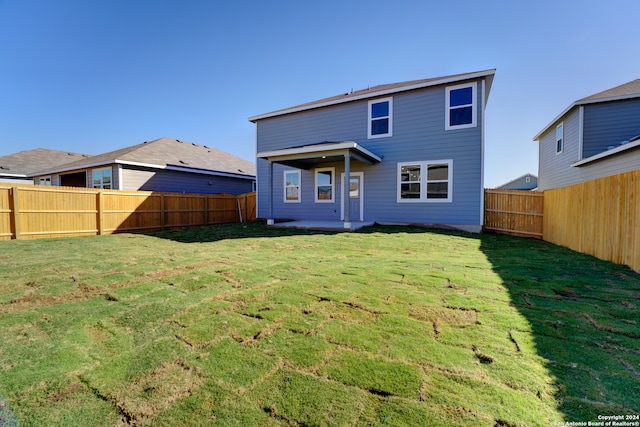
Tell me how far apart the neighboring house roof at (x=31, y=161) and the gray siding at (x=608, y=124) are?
30037 mm

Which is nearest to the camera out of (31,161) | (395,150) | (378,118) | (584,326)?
(584,326)

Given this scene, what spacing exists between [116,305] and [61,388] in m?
1.51

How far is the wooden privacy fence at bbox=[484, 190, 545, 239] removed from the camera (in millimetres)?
9430

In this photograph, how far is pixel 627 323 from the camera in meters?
2.69

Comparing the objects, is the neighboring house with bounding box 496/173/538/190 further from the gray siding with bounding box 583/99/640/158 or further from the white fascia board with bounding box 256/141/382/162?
the white fascia board with bounding box 256/141/382/162

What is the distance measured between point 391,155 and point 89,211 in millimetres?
11675

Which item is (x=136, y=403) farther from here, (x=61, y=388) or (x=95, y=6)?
(x=95, y=6)

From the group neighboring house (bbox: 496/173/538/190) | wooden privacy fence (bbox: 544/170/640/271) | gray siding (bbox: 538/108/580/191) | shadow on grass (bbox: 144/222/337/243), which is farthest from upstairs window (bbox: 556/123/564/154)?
neighboring house (bbox: 496/173/538/190)

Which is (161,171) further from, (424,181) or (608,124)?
(608,124)

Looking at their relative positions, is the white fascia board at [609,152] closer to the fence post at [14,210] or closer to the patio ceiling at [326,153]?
the patio ceiling at [326,153]

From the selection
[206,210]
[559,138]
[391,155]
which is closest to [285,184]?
[206,210]

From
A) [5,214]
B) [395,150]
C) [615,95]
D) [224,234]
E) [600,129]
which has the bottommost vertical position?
[224,234]

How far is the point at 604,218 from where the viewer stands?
18.3 feet

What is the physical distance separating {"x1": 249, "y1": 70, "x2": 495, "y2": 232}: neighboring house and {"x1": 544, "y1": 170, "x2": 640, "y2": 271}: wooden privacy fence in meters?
2.92
